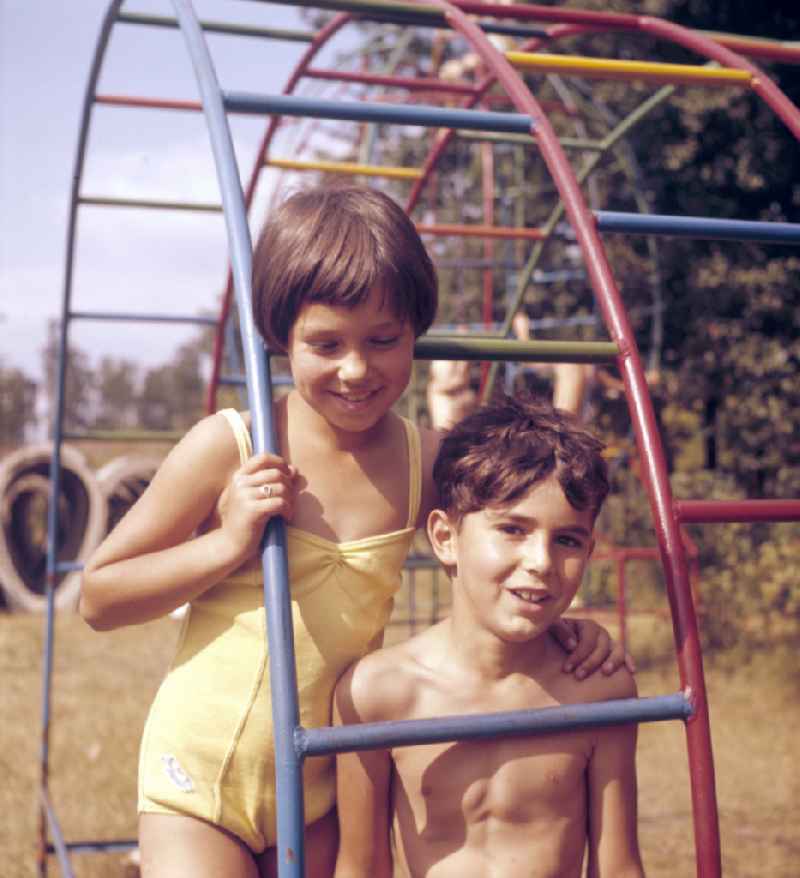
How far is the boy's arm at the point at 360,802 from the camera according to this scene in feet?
4.94

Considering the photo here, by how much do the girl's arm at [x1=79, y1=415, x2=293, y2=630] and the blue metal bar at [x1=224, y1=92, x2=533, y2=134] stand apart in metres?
0.51

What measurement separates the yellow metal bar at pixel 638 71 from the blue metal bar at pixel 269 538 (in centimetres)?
79

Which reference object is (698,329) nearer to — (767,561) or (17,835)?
(767,561)

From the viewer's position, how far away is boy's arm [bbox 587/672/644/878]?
1491 millimetres

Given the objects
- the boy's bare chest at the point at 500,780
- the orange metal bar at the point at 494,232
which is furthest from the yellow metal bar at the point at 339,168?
the boy's bare chest at the point at 500,780

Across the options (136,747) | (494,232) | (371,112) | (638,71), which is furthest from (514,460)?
(136,747)

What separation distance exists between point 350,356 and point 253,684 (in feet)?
1.63

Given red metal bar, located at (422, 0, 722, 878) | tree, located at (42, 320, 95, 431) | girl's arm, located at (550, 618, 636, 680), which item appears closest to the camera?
red metal bar, located at (422, 0, 722, 878)

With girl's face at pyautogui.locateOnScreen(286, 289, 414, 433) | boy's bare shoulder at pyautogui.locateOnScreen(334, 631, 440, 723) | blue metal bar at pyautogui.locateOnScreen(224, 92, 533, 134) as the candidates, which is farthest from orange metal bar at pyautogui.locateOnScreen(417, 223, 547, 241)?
boy's bare shoulder at pyautogui.locateOnScreen(334, 631, 440, 723)

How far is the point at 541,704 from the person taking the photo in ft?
4.97

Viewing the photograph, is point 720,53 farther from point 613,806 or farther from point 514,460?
point 613,806

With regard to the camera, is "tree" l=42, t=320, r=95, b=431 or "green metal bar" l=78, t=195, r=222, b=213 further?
"tree" l=42, t=320, r=95, b=431

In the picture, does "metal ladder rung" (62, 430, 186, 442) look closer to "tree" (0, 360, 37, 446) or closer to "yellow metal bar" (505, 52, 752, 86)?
"yellow metal bar" (505, 52, 752, 86)

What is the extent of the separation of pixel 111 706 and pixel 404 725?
Result: 4154 mm
